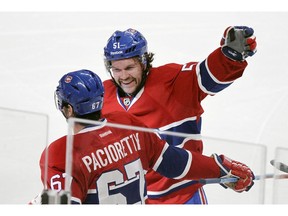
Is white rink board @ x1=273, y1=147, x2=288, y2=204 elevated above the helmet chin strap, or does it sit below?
below

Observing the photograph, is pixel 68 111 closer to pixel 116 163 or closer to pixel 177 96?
pixel 116 163

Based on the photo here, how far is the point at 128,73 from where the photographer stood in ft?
12.8

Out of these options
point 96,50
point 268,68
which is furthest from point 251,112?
point 96,50

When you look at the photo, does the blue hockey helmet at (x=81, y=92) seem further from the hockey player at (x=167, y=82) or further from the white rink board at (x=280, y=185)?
the hockey player at (x=167, y=82)

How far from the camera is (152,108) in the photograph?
12.7ft

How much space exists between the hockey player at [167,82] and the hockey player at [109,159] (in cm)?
71

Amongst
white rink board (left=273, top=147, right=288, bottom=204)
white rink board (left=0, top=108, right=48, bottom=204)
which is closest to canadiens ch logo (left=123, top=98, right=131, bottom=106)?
white rink board (left=0, top=108, right=48, bottom=204)

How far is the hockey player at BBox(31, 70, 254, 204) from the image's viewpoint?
2.63 m

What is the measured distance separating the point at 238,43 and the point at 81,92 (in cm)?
104

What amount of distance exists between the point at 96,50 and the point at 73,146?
354 centimetres

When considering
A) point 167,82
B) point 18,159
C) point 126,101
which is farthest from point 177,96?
point 18,159

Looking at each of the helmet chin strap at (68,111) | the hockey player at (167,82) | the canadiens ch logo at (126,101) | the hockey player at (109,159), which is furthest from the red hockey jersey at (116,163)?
the canadiens ch logo at (126,101)

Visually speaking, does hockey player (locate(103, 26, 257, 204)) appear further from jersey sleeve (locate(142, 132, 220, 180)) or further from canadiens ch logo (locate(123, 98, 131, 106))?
jersey sleeve (locate(142, 132, 220, 180))

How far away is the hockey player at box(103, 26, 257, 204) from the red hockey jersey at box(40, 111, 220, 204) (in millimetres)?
700
